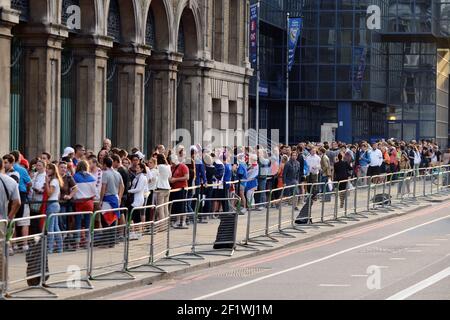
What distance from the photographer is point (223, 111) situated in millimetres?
48500

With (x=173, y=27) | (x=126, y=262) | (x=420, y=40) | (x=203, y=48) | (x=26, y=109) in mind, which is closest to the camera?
(x=126, y=262)

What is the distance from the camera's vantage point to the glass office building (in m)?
75.4

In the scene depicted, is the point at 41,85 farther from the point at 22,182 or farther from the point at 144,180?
the point at 22,182

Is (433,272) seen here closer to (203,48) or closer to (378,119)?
(203,48)

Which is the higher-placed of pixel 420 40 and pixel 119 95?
pixel 420 40

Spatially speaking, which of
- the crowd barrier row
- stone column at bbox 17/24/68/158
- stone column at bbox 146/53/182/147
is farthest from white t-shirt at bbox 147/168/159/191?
stone column at bbox 146/53/182/147

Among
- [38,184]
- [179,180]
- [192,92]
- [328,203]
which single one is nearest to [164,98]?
[192,92]

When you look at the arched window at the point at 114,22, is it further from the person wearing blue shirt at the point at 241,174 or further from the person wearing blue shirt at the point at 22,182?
the person wearing blue shirt at the point at 22,182

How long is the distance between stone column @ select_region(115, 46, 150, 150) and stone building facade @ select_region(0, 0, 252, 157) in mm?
32

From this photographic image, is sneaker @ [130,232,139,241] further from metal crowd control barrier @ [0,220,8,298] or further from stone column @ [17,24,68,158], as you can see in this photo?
stone column @ [17,24,68,158]

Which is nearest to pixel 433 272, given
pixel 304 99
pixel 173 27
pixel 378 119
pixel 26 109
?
pixel 26 109

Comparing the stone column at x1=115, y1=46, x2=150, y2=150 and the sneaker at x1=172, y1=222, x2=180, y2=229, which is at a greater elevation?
the stone column at x1=115, y1=46, x2=150, y2=150

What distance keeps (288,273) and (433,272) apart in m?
2.28

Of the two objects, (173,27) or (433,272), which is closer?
(433,272)
